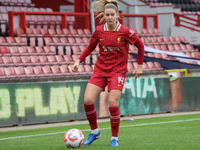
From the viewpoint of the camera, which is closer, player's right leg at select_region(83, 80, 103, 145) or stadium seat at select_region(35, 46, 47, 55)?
player's right leg at select_region(83, 80, 103, 145)

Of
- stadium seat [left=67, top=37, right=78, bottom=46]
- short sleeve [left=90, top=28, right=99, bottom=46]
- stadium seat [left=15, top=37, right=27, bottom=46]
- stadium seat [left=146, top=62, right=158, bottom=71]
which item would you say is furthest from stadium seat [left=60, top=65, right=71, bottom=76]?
short sleeve [left=90, top=28, right=99, bottom=46]

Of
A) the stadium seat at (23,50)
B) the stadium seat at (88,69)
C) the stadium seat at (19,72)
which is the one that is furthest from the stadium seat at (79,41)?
the stadium seat at (19,72)

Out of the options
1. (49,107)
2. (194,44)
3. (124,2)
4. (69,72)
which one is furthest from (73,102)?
(124,2)

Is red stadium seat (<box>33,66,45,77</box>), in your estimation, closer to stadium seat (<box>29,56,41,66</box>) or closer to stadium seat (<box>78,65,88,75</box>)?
stadium seat (<box>29,56,41,66</box>)

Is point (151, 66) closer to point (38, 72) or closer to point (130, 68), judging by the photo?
point (130, 68)

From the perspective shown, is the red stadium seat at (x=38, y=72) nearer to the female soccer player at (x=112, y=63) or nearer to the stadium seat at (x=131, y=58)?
the stadium seat at (x=131, y=58)

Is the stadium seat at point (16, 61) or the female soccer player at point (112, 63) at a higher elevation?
the female soccer player at point (112, 63)

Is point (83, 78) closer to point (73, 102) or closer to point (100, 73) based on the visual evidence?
point (73, 102)

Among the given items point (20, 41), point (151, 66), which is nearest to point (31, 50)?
point (20, 41)

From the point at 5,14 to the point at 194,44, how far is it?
37.0 feet

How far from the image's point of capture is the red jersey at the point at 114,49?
4.83 metres

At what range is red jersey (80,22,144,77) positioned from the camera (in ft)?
15.9

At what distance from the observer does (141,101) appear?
37.2ft

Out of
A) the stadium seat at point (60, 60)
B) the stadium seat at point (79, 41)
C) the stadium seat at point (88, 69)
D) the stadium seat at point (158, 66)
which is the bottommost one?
the stadium seat at point (158, 66)
